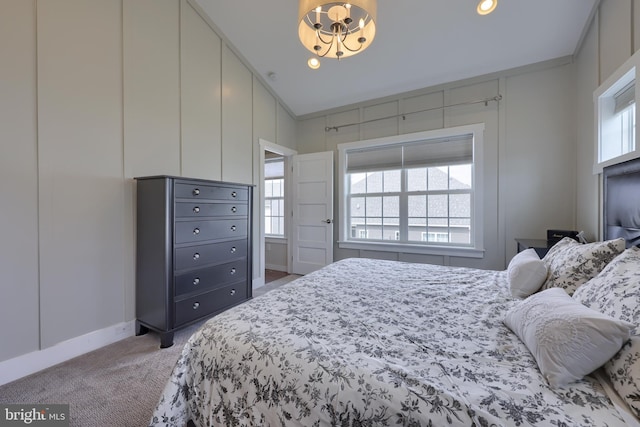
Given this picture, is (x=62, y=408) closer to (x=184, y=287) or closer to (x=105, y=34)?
(x=184, y=287)

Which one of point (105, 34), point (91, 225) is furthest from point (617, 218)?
point (105, 34)

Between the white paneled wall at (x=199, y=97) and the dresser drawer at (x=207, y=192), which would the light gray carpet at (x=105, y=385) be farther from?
the white paneled wall at (x=199, y=97)

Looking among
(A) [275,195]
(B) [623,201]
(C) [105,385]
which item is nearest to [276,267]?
(A) [275,195]

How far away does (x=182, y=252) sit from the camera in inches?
90.4

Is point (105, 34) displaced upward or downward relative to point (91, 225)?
upward

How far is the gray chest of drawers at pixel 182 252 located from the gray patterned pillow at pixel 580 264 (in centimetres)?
251

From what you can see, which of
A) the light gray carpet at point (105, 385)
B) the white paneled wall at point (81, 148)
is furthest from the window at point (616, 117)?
the white paneled wall at point (81, 148)

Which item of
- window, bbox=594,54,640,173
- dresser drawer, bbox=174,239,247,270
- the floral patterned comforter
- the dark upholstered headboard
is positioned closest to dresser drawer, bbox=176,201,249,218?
dresser drawer, bbox=174,239,247,270

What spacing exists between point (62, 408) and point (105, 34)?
2707 mm

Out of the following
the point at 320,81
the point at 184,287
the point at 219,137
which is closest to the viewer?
the point at 184,287

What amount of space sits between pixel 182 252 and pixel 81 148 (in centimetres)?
110

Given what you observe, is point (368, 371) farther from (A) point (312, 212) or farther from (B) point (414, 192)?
(A) point (312, 212)

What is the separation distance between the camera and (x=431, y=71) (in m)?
3.31

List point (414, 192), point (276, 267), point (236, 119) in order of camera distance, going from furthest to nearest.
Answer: point (276, 267) < point (414, 192) < point (236, 119)
